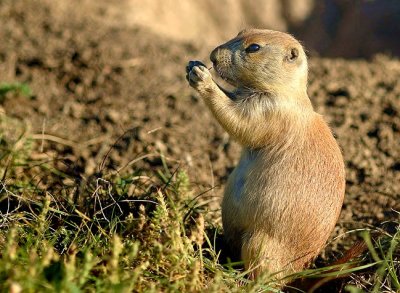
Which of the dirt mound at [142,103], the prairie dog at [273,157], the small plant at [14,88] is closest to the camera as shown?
the prairie dog at [273,157]

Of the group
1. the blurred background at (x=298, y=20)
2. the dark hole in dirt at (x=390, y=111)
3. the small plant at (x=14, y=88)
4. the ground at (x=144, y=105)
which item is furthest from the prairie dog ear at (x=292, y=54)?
the blurred background at (x=298, y=20)

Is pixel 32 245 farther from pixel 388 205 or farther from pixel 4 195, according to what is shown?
pixel 388 205

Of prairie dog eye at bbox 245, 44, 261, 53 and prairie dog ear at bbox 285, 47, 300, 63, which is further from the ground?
prairie dog eye at bbox 245, 44, 261, 53

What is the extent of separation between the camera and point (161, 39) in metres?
8.29

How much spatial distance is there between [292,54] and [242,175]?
2.52 ft

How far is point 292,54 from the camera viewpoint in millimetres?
3836

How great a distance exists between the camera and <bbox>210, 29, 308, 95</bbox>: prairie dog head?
3777 mm

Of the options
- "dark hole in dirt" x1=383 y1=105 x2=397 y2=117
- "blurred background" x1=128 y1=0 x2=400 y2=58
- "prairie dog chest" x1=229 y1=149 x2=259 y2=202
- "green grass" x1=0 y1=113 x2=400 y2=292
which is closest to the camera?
"green grass" x1=0 y1=113 x2=400 y2=292

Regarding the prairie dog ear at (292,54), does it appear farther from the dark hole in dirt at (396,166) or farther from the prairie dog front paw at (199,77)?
the dark hole in dirt at (396,166)

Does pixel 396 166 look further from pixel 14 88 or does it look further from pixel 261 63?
pixel 14 88

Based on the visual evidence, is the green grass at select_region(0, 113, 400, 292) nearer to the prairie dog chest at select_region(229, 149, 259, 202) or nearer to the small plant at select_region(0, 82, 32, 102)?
the prairie dog chest at select_region(229, 149, 259, 202)

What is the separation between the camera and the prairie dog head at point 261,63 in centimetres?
378

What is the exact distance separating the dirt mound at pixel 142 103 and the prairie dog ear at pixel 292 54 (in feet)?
3.77

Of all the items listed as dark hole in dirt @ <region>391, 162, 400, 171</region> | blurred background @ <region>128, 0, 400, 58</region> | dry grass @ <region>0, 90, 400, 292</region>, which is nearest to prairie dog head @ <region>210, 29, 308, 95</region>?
dry grass @ <region>0, 90, 400, 292</region>
